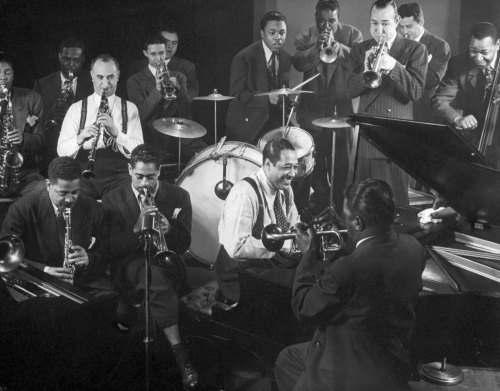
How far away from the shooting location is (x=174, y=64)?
4.62m

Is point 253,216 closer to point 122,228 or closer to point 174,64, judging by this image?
point 122,228

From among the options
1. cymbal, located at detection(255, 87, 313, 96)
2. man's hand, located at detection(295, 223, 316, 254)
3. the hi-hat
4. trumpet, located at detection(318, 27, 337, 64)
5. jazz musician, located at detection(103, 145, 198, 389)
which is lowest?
jazz musician, located at detection(103, 145, 198, 389)

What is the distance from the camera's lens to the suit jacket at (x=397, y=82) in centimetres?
430

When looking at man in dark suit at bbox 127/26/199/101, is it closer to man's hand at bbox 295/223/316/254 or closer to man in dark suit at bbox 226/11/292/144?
man in dark suit at bbox 226/11/292/144

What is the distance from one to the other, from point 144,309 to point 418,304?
183cm

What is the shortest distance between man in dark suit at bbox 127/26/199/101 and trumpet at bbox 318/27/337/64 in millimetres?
983

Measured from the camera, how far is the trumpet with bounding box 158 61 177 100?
14.7 feet

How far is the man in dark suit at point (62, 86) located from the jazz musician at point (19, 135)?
0.06 meters

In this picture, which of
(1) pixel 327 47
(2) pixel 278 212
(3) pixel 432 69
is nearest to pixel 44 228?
(2) pixel 278 212

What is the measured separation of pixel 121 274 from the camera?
409 cm

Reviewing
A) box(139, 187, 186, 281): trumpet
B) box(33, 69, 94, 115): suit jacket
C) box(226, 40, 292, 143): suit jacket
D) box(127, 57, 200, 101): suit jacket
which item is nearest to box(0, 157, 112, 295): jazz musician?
box(139, 187, 186, 281): trumpet

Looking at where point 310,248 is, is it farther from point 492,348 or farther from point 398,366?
point 492,348

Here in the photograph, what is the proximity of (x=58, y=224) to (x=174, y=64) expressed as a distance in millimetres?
1536

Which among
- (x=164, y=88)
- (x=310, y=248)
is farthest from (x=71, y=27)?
(x=310, y=248)
